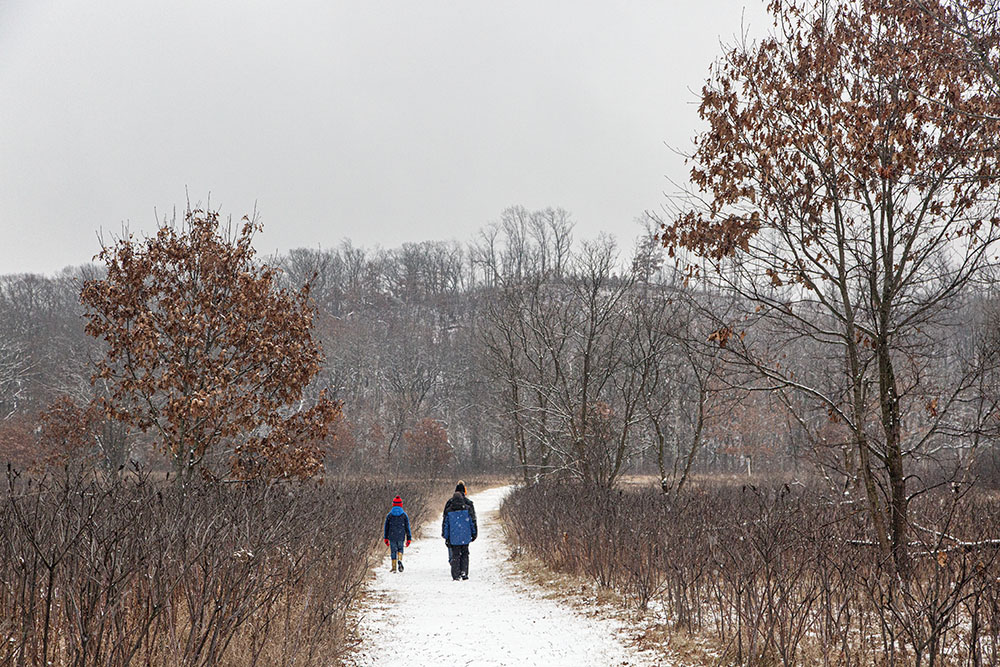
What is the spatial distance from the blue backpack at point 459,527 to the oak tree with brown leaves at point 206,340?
2431 mm

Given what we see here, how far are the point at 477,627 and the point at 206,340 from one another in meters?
4.86

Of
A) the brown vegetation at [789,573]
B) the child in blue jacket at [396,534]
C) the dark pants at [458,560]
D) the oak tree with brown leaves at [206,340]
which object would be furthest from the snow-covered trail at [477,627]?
the oak tree with brown leaves at [206,340]

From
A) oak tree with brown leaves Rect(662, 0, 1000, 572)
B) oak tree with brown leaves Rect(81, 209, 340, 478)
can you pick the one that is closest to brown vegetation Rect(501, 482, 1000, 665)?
oak tree with brown leaves Rect(662, 0, 1000, 572)

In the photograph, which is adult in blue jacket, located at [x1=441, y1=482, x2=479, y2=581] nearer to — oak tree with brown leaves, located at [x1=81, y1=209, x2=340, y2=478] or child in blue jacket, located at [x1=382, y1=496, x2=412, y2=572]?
child in blue jacket, located at [x1=382, y1=496, x2=412, y2=572]

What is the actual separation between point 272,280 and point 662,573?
20.3 ft

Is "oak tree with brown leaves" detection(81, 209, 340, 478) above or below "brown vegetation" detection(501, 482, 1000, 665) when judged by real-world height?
above

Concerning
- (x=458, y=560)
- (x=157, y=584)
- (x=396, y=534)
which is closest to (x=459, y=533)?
(x=458, y=560)

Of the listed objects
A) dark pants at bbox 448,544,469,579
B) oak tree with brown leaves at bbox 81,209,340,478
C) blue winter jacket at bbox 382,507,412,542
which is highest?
oak tree with brown leaves at bbox 81,209,340,478

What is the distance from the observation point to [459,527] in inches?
424

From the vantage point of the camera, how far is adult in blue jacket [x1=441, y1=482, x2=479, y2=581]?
10.8m

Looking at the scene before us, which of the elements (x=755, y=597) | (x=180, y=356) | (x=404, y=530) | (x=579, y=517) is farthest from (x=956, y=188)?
(x=404, y=530)

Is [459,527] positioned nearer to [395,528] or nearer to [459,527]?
[459,527]

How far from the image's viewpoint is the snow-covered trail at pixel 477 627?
5824 mm

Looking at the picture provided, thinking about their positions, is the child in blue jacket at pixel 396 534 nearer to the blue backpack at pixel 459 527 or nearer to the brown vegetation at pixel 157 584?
the blue backpack at pixel 459 527
